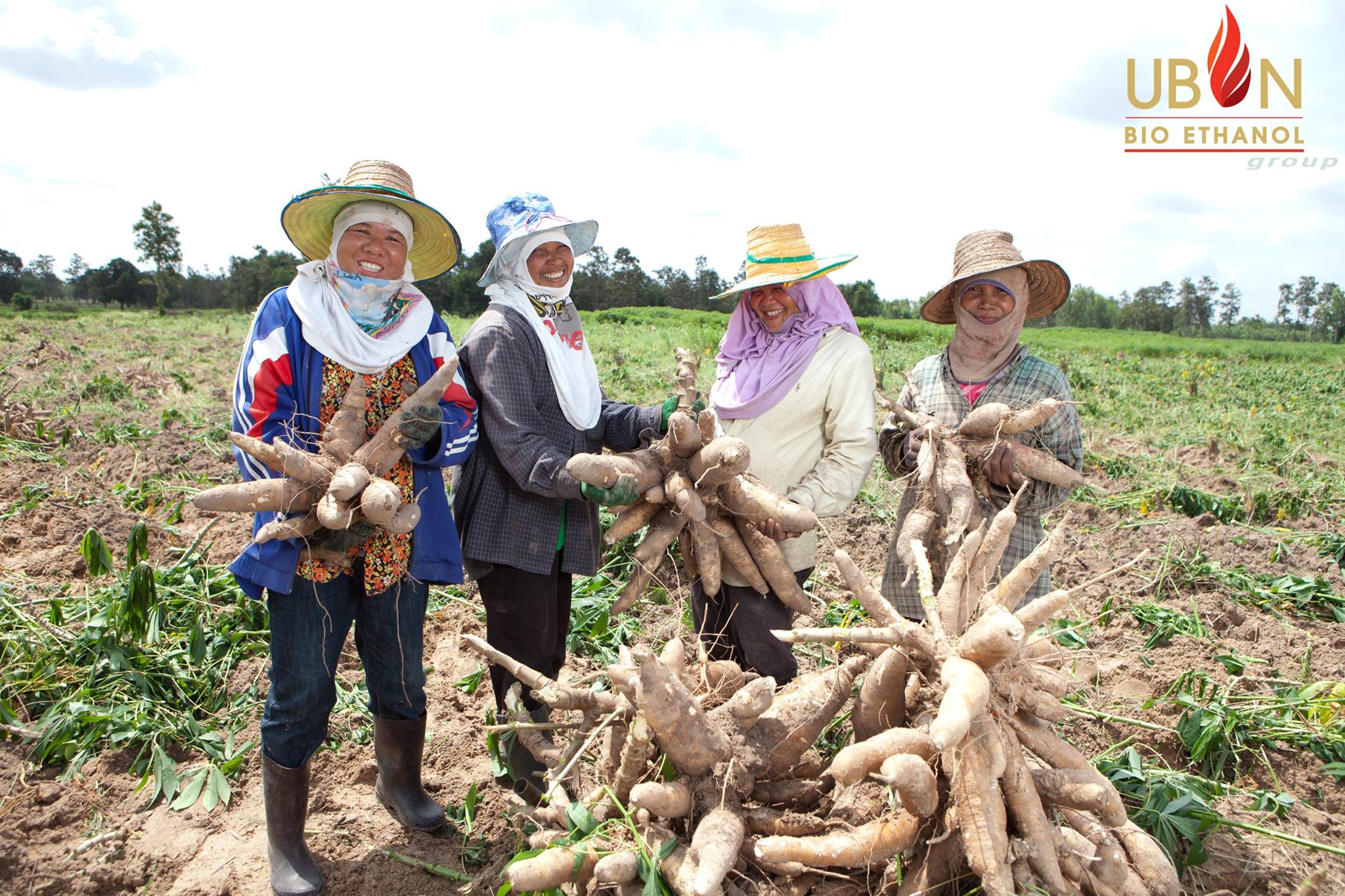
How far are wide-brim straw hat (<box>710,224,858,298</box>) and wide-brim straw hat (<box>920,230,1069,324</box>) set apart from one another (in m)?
0.39

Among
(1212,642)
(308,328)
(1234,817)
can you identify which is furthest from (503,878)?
(1212,642)

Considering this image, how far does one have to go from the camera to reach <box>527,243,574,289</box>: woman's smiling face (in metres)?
2.52

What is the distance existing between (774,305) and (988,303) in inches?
28.6

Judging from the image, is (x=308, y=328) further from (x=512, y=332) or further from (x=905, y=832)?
(x=905, y=832)

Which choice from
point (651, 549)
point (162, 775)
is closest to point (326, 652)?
point (651, 549)

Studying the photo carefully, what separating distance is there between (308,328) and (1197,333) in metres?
64.8

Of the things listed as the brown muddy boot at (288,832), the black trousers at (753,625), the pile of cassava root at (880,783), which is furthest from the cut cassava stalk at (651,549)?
the brown muddy boot at (288,832)

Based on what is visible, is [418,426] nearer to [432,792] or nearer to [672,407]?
[672,407]

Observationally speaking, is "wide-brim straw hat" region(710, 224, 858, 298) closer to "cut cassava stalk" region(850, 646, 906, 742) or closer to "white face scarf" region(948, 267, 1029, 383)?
"white face scarf" region(948, 267, 1029, 383)

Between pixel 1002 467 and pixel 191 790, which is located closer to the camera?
pixel 1002 467

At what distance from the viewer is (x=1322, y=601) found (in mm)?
3844

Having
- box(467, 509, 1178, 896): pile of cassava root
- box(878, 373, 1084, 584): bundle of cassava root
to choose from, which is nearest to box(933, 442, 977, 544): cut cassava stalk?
box(878, 373, 1084, 584): bundle of cassava root

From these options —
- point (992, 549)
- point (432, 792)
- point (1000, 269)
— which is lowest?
point (432, 792)

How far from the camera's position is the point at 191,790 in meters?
2.66
